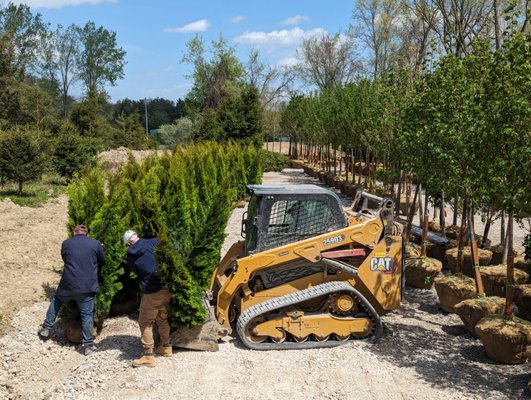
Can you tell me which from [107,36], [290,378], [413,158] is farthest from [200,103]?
[290,378]

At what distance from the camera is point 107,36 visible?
7319 cm

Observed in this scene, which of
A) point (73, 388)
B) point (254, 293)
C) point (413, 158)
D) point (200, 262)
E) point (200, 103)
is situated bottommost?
point (73, 388)

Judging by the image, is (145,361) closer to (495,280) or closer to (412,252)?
(495,280)

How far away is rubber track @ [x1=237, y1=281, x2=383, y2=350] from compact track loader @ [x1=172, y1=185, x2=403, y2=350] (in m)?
0.01

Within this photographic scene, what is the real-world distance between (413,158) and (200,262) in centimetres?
525

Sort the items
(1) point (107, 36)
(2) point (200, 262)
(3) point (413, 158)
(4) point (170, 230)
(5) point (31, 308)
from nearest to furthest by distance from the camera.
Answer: (2) point (200, 262) → (4) point (170, 230) → (5) point (31, 308) → (3) point (413, 158) → (1) point (107, 36)

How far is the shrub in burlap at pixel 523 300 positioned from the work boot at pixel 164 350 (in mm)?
5619

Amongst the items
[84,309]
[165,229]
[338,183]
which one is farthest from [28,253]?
[338,183]

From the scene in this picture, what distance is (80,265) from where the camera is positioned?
7734 millimetres

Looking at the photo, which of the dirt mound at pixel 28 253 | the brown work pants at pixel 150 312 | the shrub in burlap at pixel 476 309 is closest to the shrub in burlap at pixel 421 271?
the shrub in burlap at pixel 476 309

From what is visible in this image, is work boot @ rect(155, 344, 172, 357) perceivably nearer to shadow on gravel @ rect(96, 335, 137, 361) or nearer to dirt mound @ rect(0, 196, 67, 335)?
shadow on gravel @ rect(96, 335, 137, 361)

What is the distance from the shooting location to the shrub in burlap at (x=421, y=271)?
10531 mm

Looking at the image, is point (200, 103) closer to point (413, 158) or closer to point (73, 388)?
point (413, 158)

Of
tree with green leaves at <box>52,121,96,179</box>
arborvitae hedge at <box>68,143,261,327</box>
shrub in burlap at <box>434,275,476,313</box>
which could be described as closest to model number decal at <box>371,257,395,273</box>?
shrub in burlap at <box>434,275,476,313</box>
